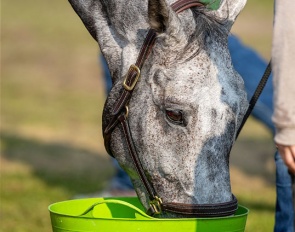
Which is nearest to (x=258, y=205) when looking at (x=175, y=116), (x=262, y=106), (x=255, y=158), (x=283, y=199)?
(x=262, y=106)

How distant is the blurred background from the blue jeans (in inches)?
35.8

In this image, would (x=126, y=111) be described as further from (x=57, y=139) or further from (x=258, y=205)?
(x=57, y=139)

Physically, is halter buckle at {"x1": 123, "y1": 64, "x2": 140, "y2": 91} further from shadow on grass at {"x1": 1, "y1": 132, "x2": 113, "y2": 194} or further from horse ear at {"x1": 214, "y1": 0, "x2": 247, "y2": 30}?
shadow on grass at {"x1": 1, "y1": 132, "x2": 113, "y2": 194}

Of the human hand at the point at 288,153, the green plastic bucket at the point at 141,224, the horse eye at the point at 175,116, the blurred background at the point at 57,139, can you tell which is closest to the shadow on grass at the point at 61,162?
the blurred background at the point at 57,139

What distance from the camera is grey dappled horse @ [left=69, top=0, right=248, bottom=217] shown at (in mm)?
4020

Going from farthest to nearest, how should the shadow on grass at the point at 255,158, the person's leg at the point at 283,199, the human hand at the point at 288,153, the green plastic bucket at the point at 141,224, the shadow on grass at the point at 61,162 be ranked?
the shadow on grass at the point at 255,158 < the shadow on grass at the point at 61,162 < the person's leg at the point at 283,199 < the green plastic bucket at the point at 141,224 < the human hand at the point at 288,153

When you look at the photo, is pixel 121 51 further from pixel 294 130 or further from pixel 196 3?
pixel 294 130

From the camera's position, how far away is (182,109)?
4066 millimetres

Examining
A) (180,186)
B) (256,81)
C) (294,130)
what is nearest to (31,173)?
(256,81)

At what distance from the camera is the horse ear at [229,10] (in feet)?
14.5

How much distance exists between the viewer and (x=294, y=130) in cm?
307

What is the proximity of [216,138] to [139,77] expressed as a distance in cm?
52

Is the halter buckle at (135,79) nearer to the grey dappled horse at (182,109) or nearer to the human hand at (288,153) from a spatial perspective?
the grey dappled horse at (182,109)

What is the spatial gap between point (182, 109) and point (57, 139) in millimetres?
7728
